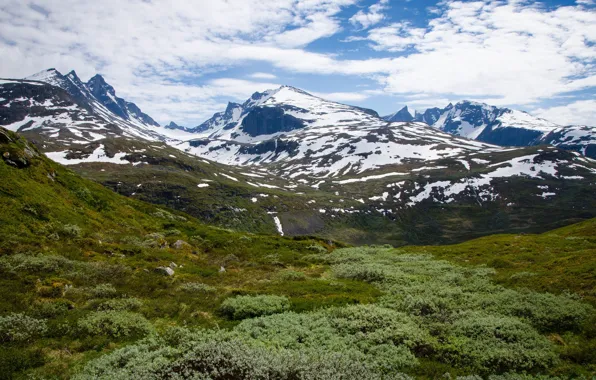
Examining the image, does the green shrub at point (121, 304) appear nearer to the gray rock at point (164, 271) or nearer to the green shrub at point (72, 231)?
the gray rock at point (164, 271)

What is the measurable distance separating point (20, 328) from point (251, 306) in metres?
9.59

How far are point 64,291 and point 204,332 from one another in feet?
25.7

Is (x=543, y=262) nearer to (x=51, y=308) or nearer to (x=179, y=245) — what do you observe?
(x=179, y=245)

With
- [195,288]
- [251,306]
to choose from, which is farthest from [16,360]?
[195,288]

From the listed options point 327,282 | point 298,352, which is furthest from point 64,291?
point 327,282

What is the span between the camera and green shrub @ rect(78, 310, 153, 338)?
589 inches

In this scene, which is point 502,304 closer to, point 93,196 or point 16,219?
point 16,219

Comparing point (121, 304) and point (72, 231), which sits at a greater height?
point (72, 231)

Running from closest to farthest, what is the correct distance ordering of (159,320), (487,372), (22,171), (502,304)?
(487,372), (159,320), (502,304), (22,171)

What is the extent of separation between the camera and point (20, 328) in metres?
13.9

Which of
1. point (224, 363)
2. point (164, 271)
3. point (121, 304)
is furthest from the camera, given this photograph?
point (164, 271)

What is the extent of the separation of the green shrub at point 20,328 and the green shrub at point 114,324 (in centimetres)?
140

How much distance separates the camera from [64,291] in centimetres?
1781

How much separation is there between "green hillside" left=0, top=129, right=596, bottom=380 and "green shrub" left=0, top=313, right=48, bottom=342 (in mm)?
49
